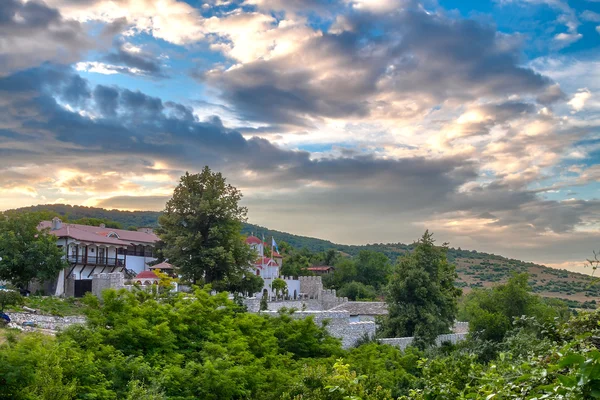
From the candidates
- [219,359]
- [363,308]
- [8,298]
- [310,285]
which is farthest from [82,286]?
[310,285]

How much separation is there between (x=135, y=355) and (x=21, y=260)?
18163 millimetres

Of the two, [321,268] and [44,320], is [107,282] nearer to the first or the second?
[44,320]

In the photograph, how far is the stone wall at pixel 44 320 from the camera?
17922 millimetres

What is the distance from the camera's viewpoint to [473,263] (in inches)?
3401

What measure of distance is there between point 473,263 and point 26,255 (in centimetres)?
7135

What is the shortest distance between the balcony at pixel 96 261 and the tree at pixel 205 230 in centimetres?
919

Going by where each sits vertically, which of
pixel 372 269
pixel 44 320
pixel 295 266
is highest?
pixel 295 266

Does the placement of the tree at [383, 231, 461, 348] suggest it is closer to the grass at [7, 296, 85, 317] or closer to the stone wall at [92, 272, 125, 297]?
the stone wall at [92, 272, 125, 297]

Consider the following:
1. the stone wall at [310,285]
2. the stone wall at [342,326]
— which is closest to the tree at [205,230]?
the stone wall at [342,326]

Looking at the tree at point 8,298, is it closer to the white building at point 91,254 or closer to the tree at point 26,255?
the tree at point 26,255

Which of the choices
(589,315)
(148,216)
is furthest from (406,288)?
(148,216)

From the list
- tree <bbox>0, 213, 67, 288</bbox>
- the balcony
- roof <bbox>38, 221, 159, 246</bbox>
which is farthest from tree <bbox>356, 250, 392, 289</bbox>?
tree <bbox>0, 213, 67, 288</bbox>

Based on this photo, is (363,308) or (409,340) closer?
(409,340)

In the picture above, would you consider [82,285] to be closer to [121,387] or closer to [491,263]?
[121,387]
